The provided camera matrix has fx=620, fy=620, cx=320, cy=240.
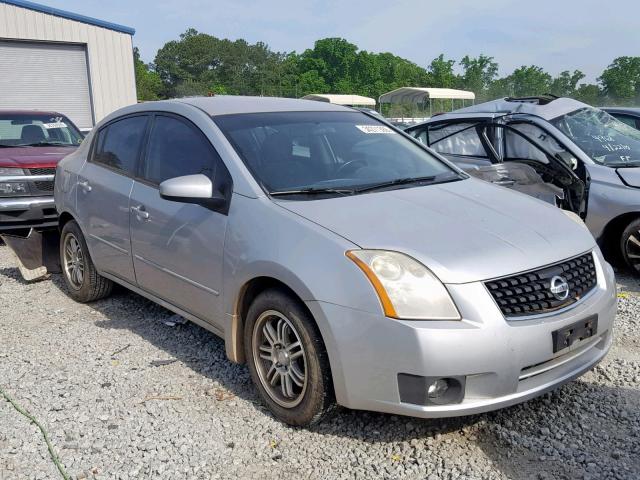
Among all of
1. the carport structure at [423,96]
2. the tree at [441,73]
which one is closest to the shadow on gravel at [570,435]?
the carport structure at [423,96]

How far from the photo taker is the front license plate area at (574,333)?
2.80 meters

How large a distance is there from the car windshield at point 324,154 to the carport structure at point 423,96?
2552cm

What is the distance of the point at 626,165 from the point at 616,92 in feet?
136

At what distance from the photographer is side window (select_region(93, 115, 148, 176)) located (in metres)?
4.47

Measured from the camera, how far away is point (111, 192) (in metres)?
4.52

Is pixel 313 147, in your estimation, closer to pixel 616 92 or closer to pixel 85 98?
pixel 85 98

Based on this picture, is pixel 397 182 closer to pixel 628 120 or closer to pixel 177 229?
pixel 177 229

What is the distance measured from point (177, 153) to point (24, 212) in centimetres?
410

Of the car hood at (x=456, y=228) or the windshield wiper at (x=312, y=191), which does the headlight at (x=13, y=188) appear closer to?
the windshield wiper at (x=312, y=191)

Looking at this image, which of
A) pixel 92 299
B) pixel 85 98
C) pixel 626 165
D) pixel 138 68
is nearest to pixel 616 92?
pixel 85 98

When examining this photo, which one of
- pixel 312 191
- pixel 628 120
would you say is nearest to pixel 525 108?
pixel 628 120

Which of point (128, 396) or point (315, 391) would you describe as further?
point (128, 396)

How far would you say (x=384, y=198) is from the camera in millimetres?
3391

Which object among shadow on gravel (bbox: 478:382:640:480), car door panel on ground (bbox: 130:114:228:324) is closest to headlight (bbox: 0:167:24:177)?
car door panel on ground (bbox: 130:114:228:324)
